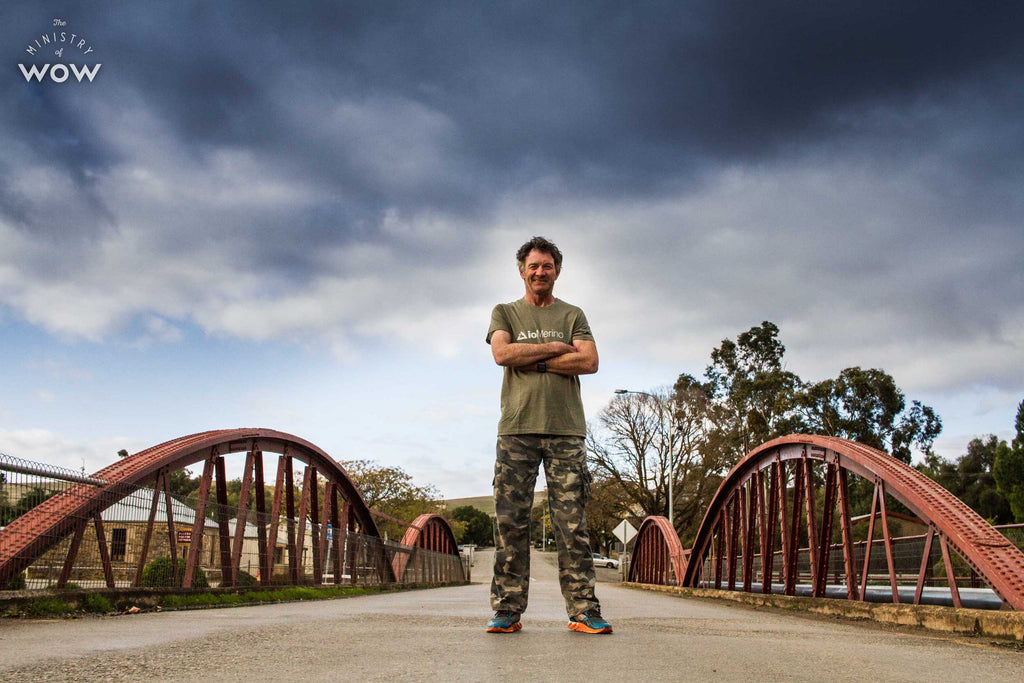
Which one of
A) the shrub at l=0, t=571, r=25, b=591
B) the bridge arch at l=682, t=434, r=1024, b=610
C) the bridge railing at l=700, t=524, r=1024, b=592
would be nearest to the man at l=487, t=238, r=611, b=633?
the bridge arch at l=682, t=434, r=1024, b=610

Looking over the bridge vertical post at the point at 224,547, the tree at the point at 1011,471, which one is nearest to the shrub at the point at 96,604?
the bridge vertical post at the point at 224,547

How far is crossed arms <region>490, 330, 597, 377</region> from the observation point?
4531 millimetres

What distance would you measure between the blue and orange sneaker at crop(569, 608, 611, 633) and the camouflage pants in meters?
0.03

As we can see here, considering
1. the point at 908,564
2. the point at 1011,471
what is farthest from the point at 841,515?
the point at 1011,471

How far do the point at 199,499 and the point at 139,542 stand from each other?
4.66 feet

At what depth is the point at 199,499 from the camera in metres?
9.06

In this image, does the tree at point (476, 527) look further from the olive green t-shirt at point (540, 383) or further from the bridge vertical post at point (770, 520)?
the olive green t-shirt at point (540, 383)

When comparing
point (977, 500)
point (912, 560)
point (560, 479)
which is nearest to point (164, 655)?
point (560, 479)

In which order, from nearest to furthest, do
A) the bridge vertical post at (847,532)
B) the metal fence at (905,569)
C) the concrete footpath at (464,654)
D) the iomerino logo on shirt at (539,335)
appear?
1. the concrete footpath at (464,654)
2. the iomerino logo on shirt at (539,335)
3. the bridge vertical post at (847,532)
4. the metal fence at (905,569)

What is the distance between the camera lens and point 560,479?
14.8 ft

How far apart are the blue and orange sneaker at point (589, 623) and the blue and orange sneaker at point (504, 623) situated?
0.31 m

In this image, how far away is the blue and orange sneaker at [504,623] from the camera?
4.49 m

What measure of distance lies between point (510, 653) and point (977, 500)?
43300mm

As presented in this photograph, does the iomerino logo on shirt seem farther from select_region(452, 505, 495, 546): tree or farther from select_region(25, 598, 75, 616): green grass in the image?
select_region(452, 505, 495, 546): tree
